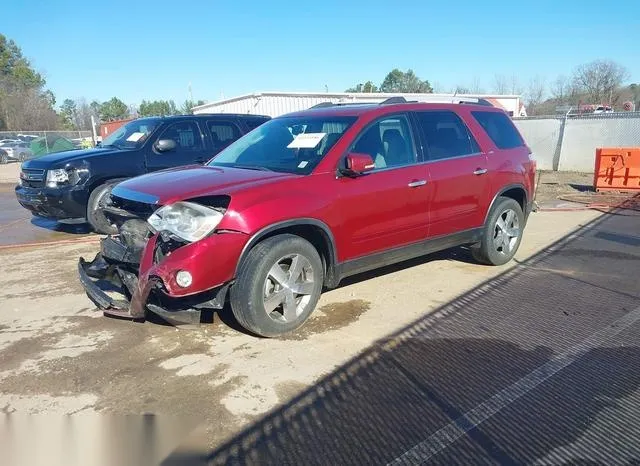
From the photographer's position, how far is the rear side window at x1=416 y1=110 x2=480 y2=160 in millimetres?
5129

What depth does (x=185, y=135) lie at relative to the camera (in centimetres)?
831

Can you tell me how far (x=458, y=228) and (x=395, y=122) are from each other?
1380mm

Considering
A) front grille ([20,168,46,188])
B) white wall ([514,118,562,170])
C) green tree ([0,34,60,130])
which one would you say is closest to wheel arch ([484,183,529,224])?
front grille ([20,168,46,188])

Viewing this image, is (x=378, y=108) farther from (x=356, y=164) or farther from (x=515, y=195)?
(x=515, y=195)

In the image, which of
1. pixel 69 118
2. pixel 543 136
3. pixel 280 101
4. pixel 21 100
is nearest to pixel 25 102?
pixel 21 100

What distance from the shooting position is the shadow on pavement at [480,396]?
8.67 feet

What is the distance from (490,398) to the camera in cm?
312

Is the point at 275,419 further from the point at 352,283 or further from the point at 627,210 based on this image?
the point at 627,210

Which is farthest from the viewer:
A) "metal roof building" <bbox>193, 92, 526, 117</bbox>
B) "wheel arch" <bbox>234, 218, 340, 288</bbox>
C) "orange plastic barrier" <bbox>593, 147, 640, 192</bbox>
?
"metal roof building" <bbox>193, 92, 526, 117</bbox>

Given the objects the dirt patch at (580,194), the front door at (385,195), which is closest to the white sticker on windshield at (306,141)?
the front door at (385,195)

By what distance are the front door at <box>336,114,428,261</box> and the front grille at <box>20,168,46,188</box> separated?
5.44 meters

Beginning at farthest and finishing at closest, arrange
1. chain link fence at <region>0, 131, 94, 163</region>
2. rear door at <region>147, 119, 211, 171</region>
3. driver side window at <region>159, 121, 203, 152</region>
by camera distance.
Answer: chain link fence at <region>0, 131, 94, 163</region> < driver side window at <region>159, 121, 203, 152</region> < rear door at <region>147, 119, 211, 171</region>

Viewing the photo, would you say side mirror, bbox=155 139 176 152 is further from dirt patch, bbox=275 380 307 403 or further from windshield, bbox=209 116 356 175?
dirt patch, bbox=275 380 307 403

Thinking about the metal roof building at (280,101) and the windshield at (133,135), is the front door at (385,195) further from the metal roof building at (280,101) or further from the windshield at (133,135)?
the metal roof building at (280,101)
